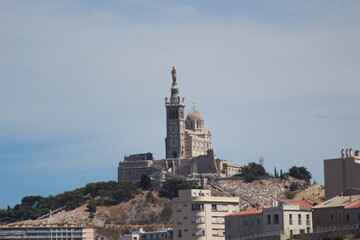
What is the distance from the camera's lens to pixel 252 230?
157875 mm

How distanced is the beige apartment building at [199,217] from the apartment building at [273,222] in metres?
6.23

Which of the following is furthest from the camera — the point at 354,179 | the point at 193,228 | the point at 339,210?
the point at 354,179

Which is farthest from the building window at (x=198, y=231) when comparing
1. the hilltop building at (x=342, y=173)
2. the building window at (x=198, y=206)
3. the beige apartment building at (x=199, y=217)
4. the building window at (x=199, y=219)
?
the hilltop building at (x=342, y=173)

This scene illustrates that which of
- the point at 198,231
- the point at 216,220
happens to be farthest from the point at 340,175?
the point at 198,231

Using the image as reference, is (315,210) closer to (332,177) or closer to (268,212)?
(268,212)

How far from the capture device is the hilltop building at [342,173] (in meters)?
188

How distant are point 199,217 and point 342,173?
30573 mm

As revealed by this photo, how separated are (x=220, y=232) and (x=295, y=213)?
66.1ft

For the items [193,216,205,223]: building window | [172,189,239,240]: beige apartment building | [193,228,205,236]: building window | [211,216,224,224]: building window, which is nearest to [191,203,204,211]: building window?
[172,189,239,240]: beige apartment building

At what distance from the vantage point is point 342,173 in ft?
625

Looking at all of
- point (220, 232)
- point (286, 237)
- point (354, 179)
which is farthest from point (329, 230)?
point (354, 179)

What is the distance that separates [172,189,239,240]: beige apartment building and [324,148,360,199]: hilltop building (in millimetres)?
23546

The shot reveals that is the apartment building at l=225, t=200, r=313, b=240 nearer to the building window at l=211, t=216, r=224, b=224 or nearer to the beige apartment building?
the beige apartment building

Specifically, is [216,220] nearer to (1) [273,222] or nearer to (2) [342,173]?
(1) [273,222]
